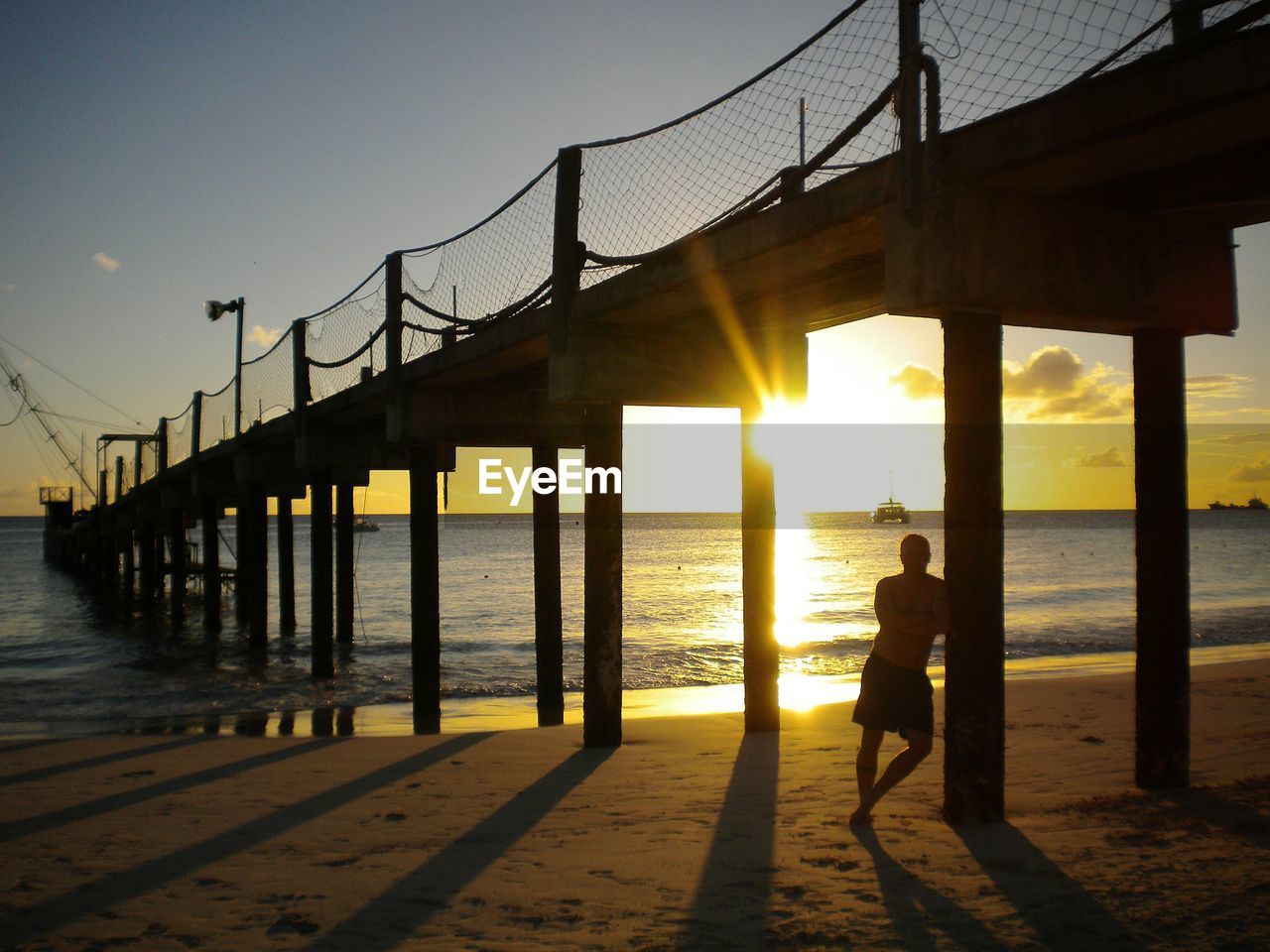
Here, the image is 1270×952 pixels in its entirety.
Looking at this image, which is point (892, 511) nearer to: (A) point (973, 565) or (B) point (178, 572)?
(B) point (178, 572)

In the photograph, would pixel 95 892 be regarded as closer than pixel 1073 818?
Yes

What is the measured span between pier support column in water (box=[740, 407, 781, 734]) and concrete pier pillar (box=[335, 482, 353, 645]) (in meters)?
17.2

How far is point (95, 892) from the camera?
546 centimetres

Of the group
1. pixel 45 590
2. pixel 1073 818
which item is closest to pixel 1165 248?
pixel 1073 818

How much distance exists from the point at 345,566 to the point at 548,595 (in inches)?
519

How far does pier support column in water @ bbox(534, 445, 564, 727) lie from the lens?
47.5 feet

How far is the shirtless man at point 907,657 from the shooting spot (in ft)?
19.5

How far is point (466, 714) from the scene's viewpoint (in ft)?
49.9

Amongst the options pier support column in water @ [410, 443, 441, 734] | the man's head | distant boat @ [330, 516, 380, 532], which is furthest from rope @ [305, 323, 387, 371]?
distant boat @ [330, 516, 380, 532]

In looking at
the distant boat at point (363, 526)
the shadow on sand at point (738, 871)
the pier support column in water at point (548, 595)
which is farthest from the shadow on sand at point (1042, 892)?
the distant boat at point (363, 526)

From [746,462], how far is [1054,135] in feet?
18.7

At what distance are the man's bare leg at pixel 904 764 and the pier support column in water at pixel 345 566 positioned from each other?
2136 cm

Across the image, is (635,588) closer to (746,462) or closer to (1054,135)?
(746,462)

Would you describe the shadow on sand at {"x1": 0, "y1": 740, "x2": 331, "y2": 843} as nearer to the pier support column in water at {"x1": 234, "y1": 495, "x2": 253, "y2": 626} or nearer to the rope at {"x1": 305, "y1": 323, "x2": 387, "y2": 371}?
the rope at {"x1": 305, "y1": 323, "x2": 387, "y2": 371}
